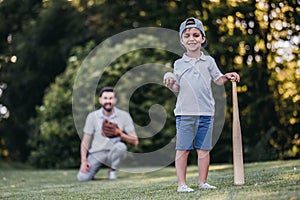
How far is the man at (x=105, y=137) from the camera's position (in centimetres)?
798

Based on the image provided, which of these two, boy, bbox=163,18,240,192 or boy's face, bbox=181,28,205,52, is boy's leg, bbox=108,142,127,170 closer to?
boy, bbox=163,18,240,192

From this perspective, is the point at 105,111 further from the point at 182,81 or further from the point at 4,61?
the point at 4,61

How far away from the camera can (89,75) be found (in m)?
11.4

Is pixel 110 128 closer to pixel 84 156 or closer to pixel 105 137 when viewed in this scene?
pixel 105 137

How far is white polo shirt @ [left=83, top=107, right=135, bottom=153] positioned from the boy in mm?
3184

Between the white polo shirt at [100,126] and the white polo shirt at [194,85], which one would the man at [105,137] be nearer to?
the white polo shirt at [100,126]

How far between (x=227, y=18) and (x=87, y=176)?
3.49m

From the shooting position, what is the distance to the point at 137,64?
11438 millimetres

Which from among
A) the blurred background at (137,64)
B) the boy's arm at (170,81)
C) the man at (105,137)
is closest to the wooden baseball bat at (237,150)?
the boy's arm at (170,81)

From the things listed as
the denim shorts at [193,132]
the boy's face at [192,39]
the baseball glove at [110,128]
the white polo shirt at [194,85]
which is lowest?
the denim shorts at [193,132]

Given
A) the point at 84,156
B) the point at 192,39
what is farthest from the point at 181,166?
the point at 84,156

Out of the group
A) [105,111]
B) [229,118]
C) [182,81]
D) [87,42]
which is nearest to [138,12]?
[87,42]

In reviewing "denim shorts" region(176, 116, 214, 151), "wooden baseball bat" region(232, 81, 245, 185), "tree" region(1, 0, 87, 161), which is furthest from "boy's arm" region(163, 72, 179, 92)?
"tree" region(1, 0, 87, 161)

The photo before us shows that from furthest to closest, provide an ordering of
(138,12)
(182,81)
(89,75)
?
(138,12) < (89,75) < (182,81)
